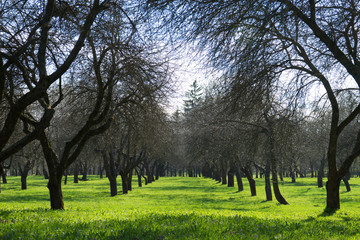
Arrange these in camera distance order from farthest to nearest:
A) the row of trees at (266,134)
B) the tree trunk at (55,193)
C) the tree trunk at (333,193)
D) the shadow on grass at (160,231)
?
the row of trees at (266,134) → the tree trunk at (333,193) → the tree trunk at (55,193) → the shadow on grass at (160,231)

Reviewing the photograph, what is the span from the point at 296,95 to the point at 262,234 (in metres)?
5.91

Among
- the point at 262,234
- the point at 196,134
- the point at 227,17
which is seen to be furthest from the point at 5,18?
the point at 196,134

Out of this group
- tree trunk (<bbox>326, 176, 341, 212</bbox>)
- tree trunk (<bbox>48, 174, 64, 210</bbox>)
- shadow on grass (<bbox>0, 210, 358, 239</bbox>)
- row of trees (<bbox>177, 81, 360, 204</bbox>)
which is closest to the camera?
shadow on grass (<bbox>0, 210, 358, 239</bbox>)

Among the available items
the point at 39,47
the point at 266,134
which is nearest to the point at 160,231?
the point at 39,47

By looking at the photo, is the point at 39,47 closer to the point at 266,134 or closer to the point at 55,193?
the point at 55,193

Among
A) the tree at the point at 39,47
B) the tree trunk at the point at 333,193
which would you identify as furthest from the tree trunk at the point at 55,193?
the tree trunk at the point at 333,193

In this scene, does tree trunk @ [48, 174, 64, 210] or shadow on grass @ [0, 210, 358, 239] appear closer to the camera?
shadow on grass @ [0, 210, 358, 239]

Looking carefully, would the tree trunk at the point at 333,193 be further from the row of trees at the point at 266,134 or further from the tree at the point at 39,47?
the tree at the point at 39,47

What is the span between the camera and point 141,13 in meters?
7.45

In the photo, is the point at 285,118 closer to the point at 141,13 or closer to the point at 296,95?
the point at 296,95

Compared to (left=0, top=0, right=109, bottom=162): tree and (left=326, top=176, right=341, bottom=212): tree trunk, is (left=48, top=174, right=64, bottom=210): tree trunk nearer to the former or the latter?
(left=0, top=0, right=109, bottom=162): tree

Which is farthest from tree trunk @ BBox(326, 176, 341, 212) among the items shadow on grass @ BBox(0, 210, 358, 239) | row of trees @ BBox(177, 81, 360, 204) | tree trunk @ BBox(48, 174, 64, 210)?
tree trunk @ BBox(48, 174, 64, 210)

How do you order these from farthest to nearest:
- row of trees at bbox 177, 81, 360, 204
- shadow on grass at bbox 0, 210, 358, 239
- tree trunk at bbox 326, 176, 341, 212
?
row of trees at bbox 177, 81, 360, 204 < tree trunk at bbox 326, 176, 341, 212 < shadow on grass at bbox 0, 210, 358, 239

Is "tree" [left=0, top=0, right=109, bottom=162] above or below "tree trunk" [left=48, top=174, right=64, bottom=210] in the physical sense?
above
